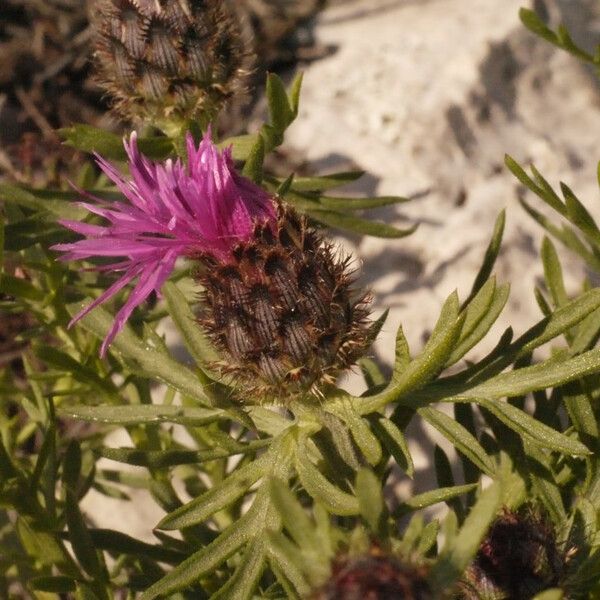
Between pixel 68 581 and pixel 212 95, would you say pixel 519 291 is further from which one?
pixel 68 581

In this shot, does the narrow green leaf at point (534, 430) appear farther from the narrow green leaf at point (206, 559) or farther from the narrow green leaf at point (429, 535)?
the narrow green leaf at point (206, 559)

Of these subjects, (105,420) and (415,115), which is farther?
(415,115)

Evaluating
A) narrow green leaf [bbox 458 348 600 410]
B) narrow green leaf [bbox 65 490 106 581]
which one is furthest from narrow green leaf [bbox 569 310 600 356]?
narrow green leaf [bbox 65 490 106 581]

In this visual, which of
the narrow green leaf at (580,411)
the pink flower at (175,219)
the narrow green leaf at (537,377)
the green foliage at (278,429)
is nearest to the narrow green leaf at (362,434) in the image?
the green foliage at (278,429)

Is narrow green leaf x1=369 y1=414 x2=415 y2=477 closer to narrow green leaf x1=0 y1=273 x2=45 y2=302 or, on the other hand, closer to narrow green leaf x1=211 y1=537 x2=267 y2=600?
narrow green leaf x1=211 y1=537 x2=267 y2=600

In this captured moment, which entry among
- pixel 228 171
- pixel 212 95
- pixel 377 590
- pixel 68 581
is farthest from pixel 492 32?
pixel 377 590

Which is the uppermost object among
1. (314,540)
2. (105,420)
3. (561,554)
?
(105,420)
